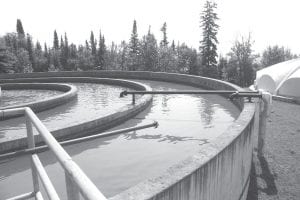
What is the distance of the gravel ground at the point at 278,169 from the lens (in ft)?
21.6

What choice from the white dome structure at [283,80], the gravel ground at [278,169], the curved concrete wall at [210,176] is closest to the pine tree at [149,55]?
the white dome structure at [283,80]

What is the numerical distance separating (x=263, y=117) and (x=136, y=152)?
4636mm

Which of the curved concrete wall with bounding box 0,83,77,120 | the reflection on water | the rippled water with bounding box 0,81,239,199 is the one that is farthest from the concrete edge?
the curved concrete wall with bounding box 0,83,77,120

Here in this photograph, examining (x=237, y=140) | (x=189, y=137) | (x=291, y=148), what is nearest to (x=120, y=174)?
(x=237, y=140)

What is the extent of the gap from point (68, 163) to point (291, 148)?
31.7ft

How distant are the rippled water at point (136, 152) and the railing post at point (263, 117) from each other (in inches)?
57.8

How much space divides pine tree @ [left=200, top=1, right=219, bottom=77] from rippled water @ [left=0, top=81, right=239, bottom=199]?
3624cm

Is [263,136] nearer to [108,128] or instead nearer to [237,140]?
[237,140]

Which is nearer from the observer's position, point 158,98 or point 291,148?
point 291,148

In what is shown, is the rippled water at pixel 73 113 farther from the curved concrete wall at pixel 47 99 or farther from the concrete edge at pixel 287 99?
the concrete edge at pixel 287 99

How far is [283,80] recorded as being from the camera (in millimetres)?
24203

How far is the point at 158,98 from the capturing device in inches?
629

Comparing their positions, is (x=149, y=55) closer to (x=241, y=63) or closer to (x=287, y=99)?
(x=241, y=63)

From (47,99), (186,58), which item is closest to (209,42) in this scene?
(186,58)
